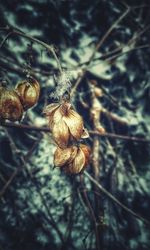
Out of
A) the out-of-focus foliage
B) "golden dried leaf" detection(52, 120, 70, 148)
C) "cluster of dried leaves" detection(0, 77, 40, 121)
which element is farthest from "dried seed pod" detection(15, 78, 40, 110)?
the out-of-focus foliage

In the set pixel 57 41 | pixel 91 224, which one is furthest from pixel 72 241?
pixel 57 41

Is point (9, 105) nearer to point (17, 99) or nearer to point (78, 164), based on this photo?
point (17, 99)

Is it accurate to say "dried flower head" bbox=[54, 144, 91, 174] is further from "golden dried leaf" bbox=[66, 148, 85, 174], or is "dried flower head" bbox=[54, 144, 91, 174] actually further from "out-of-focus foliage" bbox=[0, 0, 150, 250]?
"out-of-focus foliage" bbox=[0, 0, 150, 250]

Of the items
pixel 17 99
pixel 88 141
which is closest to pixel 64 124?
pixel 17 99

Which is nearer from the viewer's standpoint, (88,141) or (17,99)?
(17,99)

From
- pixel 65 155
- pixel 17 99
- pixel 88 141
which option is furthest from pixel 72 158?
pixel 88 141

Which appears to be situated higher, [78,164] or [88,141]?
[88,141]

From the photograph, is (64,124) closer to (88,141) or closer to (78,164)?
(78,164)
